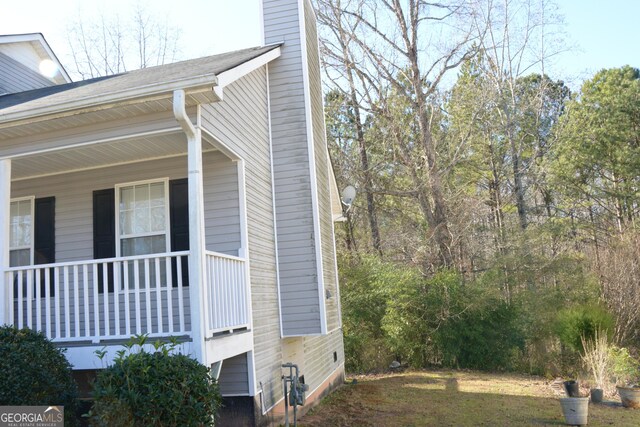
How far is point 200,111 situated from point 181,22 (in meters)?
21.2

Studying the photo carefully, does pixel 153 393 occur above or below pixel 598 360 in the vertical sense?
above

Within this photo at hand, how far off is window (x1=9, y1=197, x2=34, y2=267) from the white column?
12.7 ft

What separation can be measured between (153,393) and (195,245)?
1470 millimetres

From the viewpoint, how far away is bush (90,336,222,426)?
466 centimetres

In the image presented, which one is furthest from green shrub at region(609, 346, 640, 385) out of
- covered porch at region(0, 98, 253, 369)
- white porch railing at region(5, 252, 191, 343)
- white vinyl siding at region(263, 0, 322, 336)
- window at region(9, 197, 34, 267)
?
window at region(9, 197, 34, 267)

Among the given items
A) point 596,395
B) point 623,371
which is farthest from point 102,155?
point 623,371

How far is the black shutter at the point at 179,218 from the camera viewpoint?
24.1ft

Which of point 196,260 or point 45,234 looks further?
point 45,234

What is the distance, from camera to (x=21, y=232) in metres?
8.20

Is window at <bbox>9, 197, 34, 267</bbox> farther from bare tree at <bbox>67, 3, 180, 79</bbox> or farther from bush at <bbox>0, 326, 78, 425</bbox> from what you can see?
bare tree at <bbox>67, 3, 180, 79</bbox>

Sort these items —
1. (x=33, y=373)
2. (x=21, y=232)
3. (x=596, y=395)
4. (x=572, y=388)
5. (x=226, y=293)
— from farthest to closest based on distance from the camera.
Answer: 1. (x=596, y=395)
2. (x=572, y=388)
3. (x=21, y=232)
4. (x=226, y=293)
5. (x=33, y=373)

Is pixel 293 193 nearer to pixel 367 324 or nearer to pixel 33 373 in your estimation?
pixel 33 373

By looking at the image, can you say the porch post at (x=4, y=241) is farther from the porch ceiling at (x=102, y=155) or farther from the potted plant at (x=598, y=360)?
the potted plant at (x=598, y=360)

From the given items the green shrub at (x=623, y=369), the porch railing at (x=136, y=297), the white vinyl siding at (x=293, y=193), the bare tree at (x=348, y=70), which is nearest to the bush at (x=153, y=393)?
the porch railing at (x=136, y=297)
